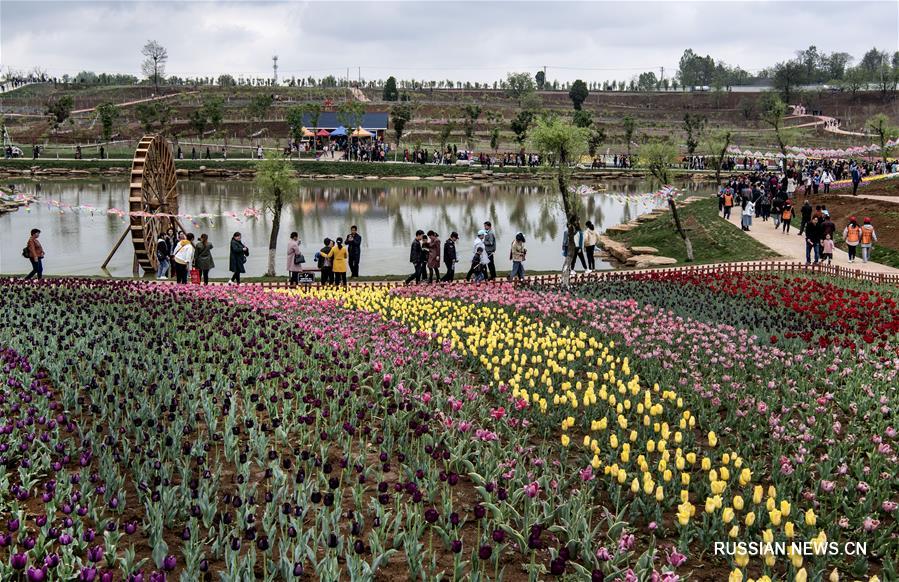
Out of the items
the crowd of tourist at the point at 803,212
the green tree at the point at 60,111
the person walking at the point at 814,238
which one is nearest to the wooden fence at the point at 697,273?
the person walking at the point at 814,238

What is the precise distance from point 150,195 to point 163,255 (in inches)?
189

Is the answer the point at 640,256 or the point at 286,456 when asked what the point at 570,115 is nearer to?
the point at 640,256

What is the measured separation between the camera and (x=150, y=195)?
2848 cm

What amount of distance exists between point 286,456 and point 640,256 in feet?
71.6

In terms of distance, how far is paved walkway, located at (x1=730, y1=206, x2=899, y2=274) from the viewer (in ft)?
82.3

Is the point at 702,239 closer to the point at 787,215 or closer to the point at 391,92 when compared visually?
the point at 787,215

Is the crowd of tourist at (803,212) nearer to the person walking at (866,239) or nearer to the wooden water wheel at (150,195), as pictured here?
the person walking at (866,239)

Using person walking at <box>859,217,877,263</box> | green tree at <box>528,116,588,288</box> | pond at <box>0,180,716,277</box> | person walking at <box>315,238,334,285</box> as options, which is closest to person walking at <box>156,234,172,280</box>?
pond at <box>0,180,716,277</box>

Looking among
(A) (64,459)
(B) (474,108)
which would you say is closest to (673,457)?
(A) (64,459)

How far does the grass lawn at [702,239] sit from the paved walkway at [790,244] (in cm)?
50

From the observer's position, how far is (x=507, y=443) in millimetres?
8914

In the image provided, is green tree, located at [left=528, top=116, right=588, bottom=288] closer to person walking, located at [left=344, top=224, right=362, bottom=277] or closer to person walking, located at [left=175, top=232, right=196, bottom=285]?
person walking, located at [left=344, top=224, right=362, bottom=277]

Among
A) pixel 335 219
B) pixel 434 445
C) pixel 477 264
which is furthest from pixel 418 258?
pixel 335 219

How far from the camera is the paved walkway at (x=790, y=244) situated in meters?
25.1
